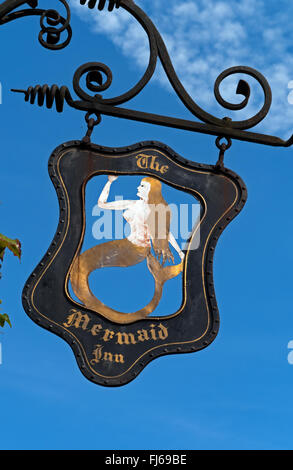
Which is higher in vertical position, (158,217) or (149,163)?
(149,163)

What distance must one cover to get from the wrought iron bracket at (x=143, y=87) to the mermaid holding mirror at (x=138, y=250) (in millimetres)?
504

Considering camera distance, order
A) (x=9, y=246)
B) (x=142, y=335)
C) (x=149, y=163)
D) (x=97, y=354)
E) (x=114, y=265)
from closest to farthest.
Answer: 1. (x=9, y=246)
2. (x=97, y=354)
3. (x=142, y=335)
4. (x=114, y=265)
5. (x=149, y=163)

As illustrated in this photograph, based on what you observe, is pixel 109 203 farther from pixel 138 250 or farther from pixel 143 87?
pixel 143 87

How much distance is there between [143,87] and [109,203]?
0.89 metres

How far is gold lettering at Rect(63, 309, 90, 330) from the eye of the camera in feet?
16.8

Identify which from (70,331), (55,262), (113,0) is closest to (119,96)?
(113,0)

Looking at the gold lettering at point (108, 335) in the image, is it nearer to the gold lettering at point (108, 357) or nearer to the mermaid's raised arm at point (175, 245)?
the gold lettering at point (108, 357)

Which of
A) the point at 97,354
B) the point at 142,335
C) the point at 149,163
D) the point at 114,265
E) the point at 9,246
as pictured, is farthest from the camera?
the point at 149,163

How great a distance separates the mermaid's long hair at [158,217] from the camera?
18.4 feet

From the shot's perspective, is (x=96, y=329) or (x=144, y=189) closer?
(x=96, y=329)

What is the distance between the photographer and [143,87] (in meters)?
5.80

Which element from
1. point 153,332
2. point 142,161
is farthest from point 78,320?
point 142,161

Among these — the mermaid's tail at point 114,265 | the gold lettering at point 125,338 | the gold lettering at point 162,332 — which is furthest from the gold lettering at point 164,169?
the gold lettering at point 125,338

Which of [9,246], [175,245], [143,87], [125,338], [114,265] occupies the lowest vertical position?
[125,338]
